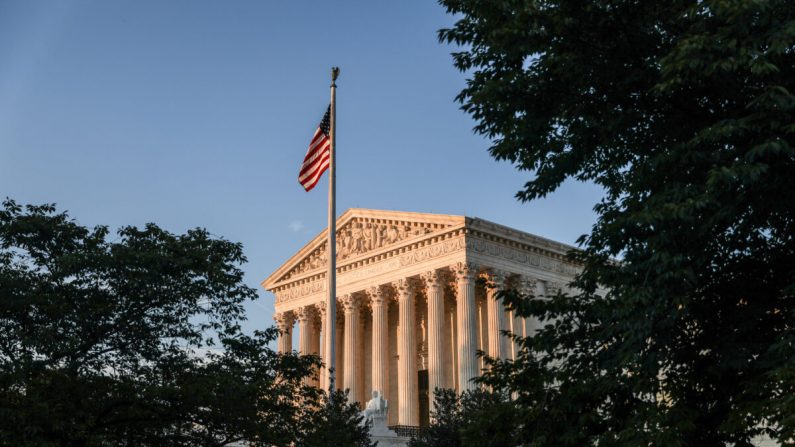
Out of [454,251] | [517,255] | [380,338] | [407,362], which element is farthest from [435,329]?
[517,255]

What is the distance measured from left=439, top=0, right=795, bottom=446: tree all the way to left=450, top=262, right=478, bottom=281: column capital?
30.4m

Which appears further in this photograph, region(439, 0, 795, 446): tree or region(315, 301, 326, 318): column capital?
region(315, 301, 326, 318): column capital

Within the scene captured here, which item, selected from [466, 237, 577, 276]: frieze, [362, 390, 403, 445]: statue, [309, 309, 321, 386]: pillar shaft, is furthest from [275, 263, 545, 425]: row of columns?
[362, 390, 403, 445]: statue

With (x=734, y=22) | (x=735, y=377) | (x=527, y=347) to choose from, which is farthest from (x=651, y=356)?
(x=734, y=22)

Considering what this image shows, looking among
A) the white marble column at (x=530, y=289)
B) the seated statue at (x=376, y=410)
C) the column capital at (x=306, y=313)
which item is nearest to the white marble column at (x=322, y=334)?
the column capital at (x=306, y=313)

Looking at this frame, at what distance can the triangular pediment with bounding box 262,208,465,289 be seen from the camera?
50906mm

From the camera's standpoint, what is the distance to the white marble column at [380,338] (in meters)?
53.0

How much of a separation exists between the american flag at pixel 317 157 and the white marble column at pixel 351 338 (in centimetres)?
2703

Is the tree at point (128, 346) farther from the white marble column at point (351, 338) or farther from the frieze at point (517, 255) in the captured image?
the white marble column at point (351, 338)

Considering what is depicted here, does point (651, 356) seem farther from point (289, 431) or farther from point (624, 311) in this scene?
point (289, 431)

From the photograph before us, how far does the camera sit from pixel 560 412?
1574 centimetres

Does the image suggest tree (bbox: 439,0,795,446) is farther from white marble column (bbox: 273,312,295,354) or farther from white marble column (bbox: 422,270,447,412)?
white marble column (bbox: 273,312,295,354)

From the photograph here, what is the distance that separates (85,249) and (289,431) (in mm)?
5984

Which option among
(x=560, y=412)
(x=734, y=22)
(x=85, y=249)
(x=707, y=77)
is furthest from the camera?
(x=85, y=249)
